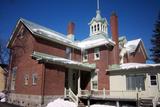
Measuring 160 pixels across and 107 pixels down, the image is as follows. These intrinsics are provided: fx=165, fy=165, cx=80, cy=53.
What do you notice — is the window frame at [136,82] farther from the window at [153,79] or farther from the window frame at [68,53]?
the window frame at [68,53]

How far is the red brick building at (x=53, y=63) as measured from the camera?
57.7 feet

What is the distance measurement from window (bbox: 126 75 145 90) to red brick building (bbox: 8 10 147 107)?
114 inches

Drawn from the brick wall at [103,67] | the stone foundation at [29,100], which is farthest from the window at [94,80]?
the stone foundation at [29,100]

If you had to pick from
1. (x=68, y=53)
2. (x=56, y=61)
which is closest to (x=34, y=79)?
(x=56, y=61)

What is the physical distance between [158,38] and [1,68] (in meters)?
36.7

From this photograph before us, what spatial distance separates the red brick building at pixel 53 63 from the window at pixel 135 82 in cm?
290

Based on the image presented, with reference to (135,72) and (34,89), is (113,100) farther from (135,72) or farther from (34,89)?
(34,89)

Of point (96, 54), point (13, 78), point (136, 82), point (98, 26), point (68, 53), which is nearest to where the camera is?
point (136, 82)

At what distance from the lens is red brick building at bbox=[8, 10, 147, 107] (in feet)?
57.7

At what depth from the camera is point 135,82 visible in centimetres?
1966

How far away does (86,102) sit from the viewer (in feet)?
66.1

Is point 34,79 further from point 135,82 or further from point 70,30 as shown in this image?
point 70,30

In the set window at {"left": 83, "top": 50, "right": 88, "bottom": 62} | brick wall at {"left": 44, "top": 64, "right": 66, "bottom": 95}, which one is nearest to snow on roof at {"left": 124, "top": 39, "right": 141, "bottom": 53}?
window at {"left": 83, "top": 50, "right": 88, "bottom": 62}

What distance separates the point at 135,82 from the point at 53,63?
32.6 feet
